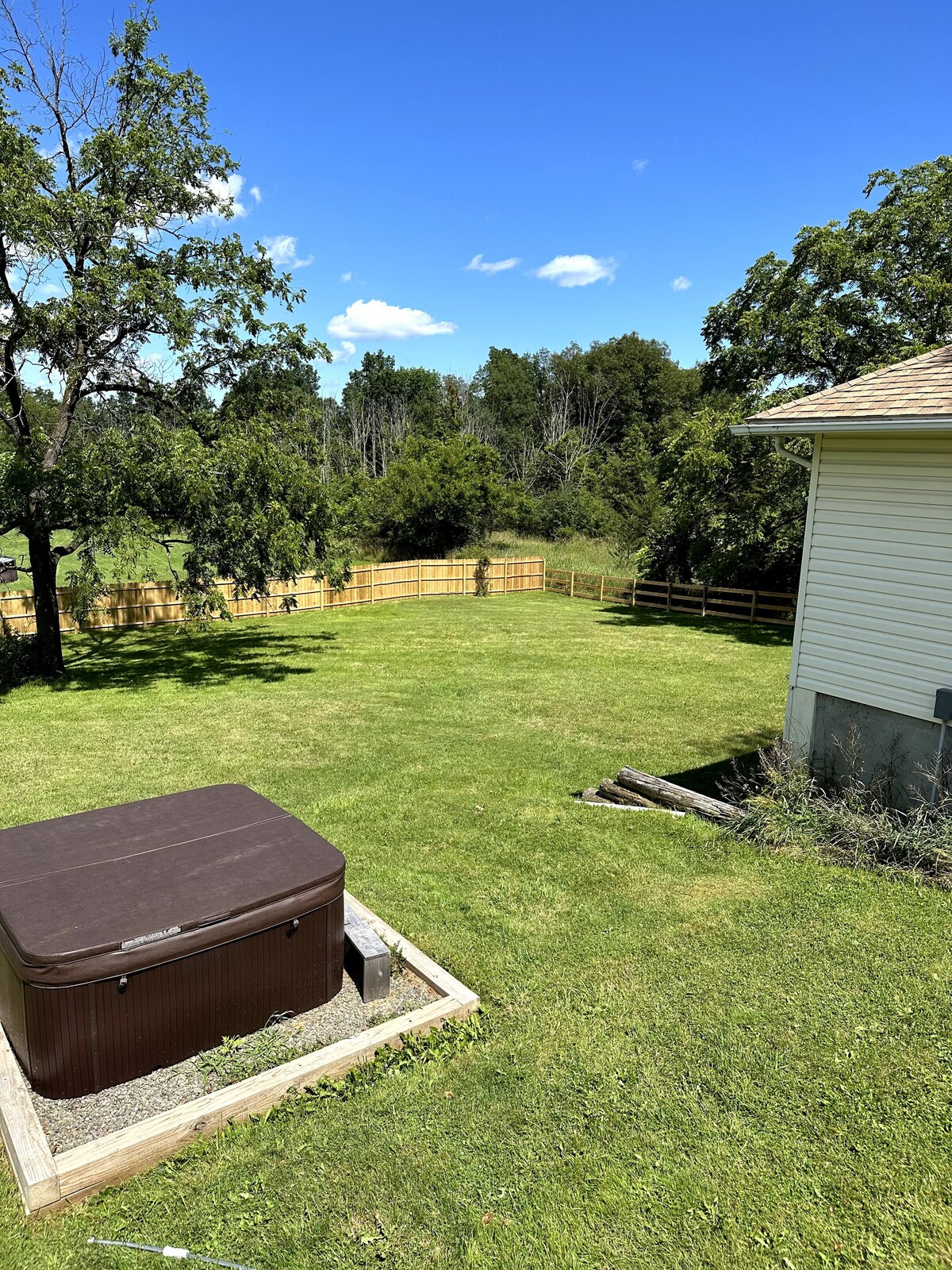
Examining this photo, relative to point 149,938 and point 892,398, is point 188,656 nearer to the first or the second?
point 149,938

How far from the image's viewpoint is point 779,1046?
3645 mm

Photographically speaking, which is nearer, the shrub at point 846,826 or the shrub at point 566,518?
the shrub at point 846,826

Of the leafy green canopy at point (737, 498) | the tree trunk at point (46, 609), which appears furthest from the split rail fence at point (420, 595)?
the tree trunk at point (46, 609)

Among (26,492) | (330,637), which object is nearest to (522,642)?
(330,637)

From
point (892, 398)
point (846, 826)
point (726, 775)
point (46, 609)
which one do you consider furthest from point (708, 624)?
point (46, 609)

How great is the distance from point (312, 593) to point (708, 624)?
35.5 ft

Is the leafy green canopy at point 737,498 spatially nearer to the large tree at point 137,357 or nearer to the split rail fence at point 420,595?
the split rail fence at point 420,595

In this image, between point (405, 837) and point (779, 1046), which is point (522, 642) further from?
point (779, 1046)

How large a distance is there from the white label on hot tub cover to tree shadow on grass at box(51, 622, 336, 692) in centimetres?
993

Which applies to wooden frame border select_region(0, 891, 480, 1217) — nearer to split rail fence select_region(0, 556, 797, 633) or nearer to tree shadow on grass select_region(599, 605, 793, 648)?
split rail fence select_region(0, 556, 797, 633)

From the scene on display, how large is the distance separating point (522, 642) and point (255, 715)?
23.9ft

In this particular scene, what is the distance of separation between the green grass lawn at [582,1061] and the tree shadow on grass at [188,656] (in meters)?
4.26

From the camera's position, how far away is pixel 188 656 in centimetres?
1520

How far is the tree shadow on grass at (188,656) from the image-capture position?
43.4 feet
